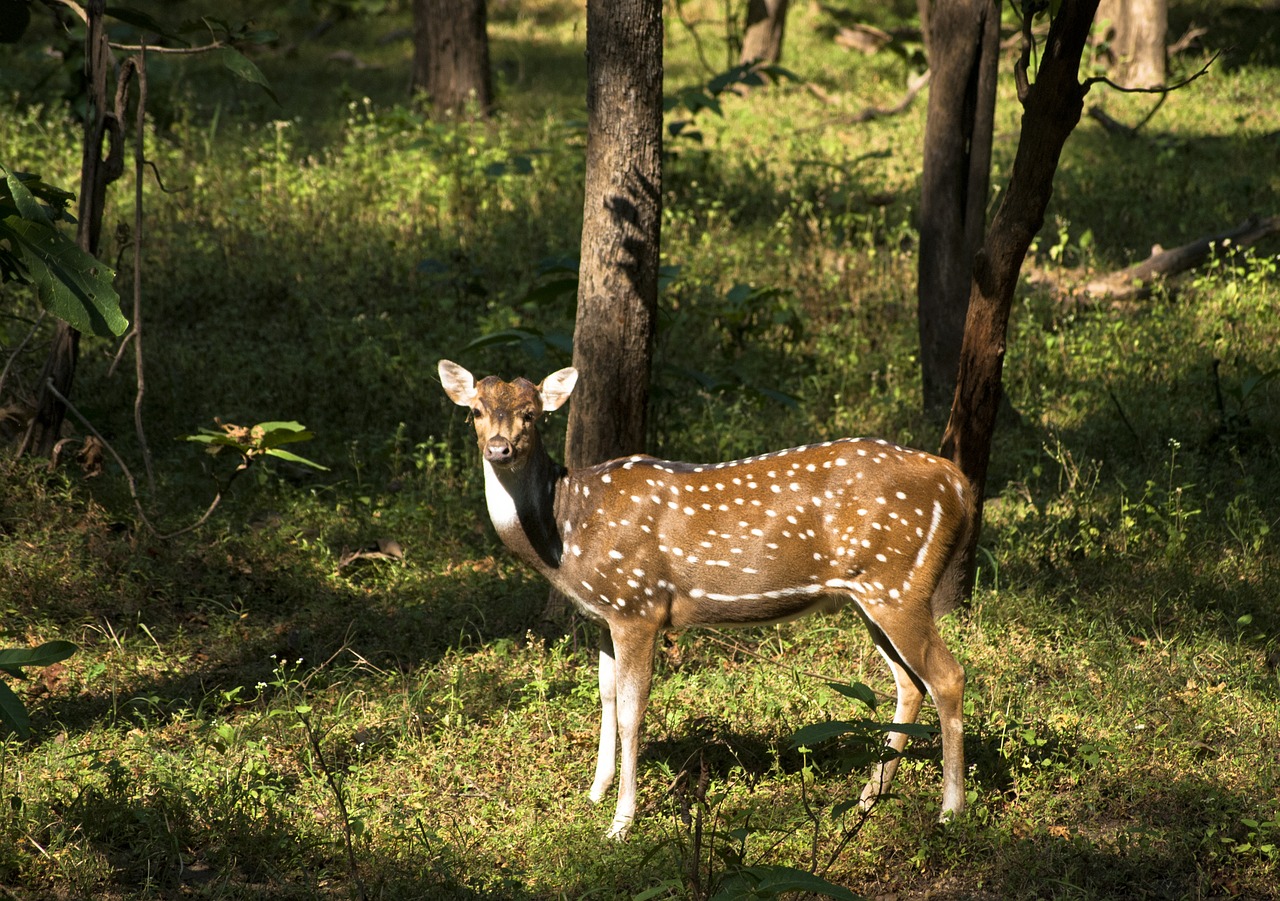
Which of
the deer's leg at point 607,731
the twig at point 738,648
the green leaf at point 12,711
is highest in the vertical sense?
the green leaf at point 12,711

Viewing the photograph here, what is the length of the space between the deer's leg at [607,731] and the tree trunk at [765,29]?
13.8m

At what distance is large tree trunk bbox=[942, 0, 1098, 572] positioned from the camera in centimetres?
637

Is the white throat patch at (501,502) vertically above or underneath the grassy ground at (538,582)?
above

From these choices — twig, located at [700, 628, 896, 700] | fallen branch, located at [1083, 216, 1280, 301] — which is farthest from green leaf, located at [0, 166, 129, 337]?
fallen branch, located at [1083, 216, 1280, 301]

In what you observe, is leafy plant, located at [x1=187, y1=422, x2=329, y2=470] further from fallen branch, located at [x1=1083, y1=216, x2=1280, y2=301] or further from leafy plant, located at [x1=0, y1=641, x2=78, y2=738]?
fallen branch, located at [x1=1083, y1=216, x2=1280, y2=301]

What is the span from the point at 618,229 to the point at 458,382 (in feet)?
5.03

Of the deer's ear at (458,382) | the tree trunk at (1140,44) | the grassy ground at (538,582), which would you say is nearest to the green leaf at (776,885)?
the grassy ground at (538,582)

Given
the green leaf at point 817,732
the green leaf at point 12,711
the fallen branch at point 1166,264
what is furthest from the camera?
the fallen branch at point 1166,264

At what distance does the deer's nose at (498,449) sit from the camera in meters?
5.55

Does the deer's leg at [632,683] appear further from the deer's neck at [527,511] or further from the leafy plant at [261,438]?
the leafy plant at [261,438]

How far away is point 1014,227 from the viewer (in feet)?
21.6

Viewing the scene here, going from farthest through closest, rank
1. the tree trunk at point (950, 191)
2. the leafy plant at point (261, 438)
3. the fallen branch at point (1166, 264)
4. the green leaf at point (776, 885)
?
the fallen branch at point (1166, 264) < the tree trunk at point (950, 191) < the leafy plant at point (261, 438) < the green leaf at point (776, 885)

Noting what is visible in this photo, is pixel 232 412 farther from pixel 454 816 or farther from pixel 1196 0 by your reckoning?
pixel 1196 0

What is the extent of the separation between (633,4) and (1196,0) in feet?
56.7
